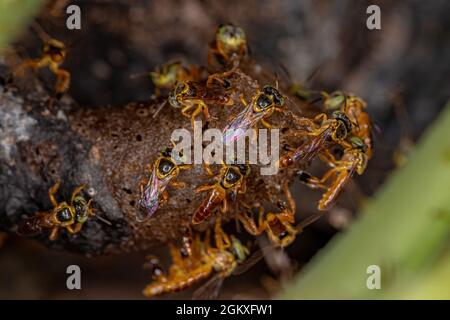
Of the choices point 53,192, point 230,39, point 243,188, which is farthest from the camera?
point 230,39

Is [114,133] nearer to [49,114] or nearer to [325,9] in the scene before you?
[49,114]

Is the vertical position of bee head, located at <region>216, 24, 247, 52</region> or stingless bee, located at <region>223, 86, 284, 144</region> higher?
bee head, located at <region>216, 24, 247, 52</region>

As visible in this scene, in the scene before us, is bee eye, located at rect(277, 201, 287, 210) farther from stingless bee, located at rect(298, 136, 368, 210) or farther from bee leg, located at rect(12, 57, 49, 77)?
bee leg, located at rect(12, 57, 49, 77)

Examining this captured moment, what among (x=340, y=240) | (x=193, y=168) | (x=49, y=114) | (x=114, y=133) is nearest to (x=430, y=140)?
(x=340, y=240)

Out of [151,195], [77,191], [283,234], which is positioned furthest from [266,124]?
[77,191]

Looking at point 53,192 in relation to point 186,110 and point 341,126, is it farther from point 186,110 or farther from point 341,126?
point 341,126

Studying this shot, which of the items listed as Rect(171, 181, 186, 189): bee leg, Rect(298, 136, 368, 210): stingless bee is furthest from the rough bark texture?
Rect(298, 136, 368, 210): stingless bee

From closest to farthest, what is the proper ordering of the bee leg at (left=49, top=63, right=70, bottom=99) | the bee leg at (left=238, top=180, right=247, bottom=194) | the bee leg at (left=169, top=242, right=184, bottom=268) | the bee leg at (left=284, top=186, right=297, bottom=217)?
1. the bee leg at (left=238, top=180, right=247, bottom=194)
2. the bee leg at (left=284, top=186, right=297, bottom=217)
3. the bee leg at (left=49, top=63, right=70, bottom=99)
4. the bee leg at (left=169, top=242, right=184, bottom=268)
